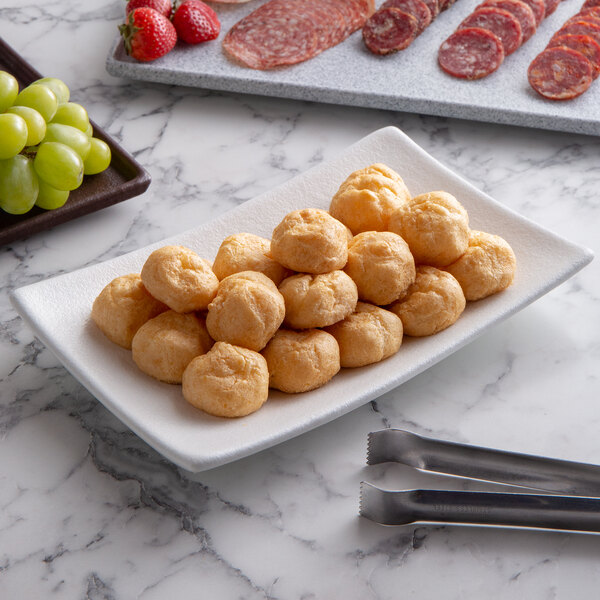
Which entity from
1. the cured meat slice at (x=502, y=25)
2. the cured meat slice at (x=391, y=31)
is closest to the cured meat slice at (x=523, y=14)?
the cured meat slice at (x=502, y=25)

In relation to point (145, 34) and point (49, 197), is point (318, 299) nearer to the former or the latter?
point (49, 197)

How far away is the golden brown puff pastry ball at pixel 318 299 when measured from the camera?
1.21 meters

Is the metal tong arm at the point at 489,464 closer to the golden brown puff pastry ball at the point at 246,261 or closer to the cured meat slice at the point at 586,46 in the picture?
the golden brown puff pastry ball at the point at 246,261

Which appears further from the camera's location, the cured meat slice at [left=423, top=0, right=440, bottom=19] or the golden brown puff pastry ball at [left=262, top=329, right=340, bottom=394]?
the cured meat slice at [left=423, top=0, right=440, bottom=19]

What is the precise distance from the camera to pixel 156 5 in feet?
6.65

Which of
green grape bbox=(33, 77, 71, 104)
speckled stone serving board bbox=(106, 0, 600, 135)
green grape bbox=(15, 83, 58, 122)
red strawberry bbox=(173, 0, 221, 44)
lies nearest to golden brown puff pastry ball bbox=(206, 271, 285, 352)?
green grape bbox=(15, 83, 58, 122)

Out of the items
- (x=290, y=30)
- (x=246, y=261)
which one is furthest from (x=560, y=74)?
(x=246, y=261)

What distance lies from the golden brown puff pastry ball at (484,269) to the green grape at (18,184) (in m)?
0.74

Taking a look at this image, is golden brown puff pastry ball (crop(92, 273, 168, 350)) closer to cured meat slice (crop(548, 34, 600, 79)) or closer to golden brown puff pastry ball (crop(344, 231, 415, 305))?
golden brown puff pastry ball (crop(344, 231, 415, 305))

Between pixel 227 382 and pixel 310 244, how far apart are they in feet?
0.81

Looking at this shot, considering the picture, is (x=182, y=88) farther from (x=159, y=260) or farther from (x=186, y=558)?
(x=186, y=558)

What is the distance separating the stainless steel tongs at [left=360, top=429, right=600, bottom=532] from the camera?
1077mm

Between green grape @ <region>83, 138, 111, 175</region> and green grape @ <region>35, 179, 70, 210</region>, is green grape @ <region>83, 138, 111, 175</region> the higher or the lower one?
the higher one

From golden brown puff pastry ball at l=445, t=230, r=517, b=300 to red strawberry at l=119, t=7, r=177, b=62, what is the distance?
992 mm
